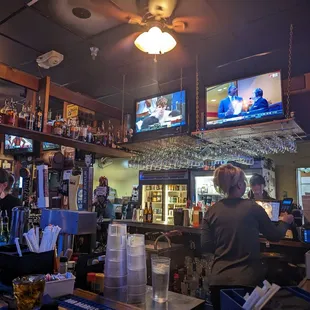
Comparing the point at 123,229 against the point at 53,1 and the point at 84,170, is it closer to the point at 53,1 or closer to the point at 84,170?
the point at 84,170

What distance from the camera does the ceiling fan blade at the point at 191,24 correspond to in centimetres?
277

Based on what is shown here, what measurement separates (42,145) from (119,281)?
177 inches

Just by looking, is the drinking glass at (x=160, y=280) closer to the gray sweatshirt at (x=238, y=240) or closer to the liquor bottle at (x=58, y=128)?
the gray sweatshirt at (x=238, y=240)

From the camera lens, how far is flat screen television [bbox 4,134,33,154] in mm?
5574

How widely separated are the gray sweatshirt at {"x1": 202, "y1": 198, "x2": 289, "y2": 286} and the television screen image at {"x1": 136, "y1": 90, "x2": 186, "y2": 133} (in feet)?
5.09

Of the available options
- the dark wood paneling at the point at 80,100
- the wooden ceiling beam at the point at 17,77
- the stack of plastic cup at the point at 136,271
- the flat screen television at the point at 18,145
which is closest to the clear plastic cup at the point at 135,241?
the stack of plastic cup at the point at 136,271

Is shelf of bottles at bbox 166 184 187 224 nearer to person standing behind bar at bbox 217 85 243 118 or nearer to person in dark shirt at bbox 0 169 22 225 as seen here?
person standing behind bar at bbox 217 85 243 118

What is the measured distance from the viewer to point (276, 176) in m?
6.78

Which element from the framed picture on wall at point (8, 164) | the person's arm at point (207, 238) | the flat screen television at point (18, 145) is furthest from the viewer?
the framed picture on wall at point (8, 164)

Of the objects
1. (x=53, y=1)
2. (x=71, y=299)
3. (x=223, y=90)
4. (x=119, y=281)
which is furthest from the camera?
(x=223, y=90)

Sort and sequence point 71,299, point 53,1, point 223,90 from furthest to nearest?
1. point 223,90
2. point 53,1
3. point 71,299

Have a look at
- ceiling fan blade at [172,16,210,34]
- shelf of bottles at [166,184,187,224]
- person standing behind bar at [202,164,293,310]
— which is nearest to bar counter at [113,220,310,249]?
person standing behind bar at [202,164,293,310]

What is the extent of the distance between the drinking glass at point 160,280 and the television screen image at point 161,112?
2.27 m

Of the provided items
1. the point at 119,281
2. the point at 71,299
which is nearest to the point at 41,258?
the point at 71,299
